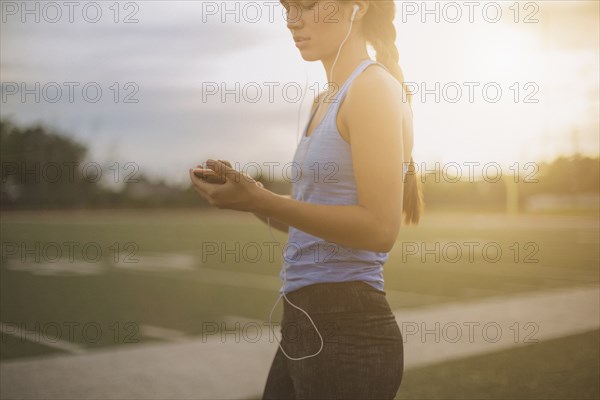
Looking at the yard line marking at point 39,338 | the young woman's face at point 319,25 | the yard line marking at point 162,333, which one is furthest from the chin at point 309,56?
the yard line marking at point 162,333

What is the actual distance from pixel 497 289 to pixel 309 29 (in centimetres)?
1021

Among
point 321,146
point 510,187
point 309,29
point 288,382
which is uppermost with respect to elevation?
point 309,29

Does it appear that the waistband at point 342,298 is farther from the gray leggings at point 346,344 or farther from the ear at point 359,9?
the ear at point 359,9

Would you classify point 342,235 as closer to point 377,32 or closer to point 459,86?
point 377,32

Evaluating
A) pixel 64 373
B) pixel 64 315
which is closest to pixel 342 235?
pixel 64 373

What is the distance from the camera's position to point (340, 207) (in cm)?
157

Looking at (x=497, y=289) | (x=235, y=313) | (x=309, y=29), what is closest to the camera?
(x=309, y=29)

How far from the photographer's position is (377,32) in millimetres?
1910

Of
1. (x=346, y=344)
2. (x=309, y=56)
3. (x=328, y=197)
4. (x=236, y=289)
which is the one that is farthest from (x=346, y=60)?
(x=236, y=289)

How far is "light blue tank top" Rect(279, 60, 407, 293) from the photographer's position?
1662 mm

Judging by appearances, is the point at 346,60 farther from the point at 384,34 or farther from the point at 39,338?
the point at 39,338

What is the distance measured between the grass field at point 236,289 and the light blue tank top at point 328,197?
3.94 meters

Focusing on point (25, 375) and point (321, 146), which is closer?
point (321, 146)

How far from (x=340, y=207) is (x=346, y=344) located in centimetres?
32
